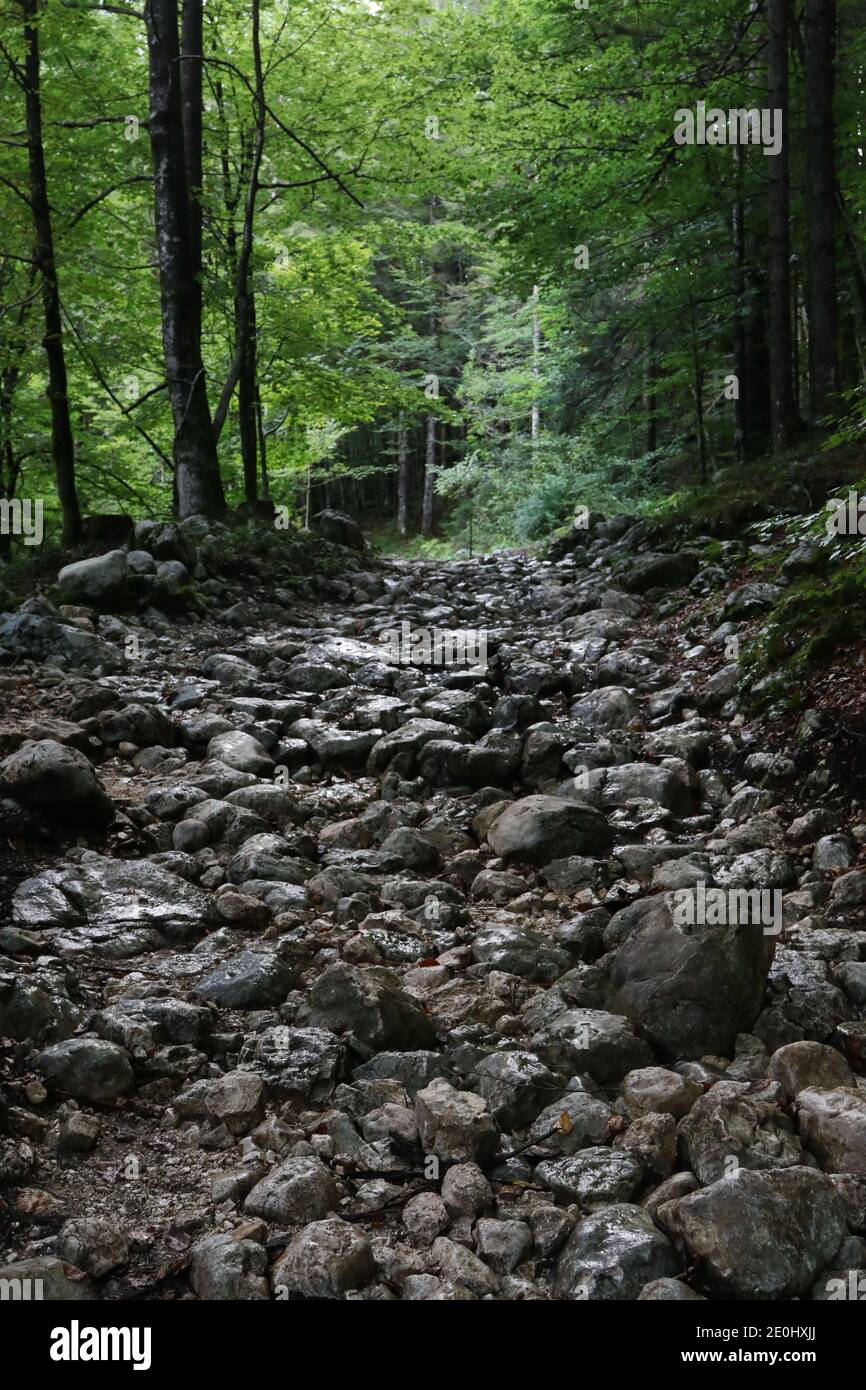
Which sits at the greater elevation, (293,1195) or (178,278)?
(178,278)

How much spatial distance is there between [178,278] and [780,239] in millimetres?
6592

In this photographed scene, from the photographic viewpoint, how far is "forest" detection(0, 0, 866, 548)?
9961 millimetres

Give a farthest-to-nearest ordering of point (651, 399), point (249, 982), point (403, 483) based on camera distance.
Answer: point (403, 483), point (651, 399), point (249, 982)

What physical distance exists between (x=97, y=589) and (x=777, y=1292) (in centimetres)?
767

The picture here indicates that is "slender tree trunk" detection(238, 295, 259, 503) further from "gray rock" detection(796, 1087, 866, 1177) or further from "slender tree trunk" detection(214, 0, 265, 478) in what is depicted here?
"gray rock" detection(796, 1087, 866, 1177)

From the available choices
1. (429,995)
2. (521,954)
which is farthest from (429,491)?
(429,995)

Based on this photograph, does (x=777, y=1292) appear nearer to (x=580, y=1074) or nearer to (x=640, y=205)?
(x=580, y=1074)

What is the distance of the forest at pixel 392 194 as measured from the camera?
32.7 feet

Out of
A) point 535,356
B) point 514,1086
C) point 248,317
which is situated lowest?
point 514,1086

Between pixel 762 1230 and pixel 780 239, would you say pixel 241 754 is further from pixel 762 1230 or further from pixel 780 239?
pixel 780 239

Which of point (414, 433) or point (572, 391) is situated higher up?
point (414, 433)

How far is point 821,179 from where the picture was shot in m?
9.77

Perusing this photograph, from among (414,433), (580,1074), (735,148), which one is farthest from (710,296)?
(414,433)

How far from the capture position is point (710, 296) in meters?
12.4
